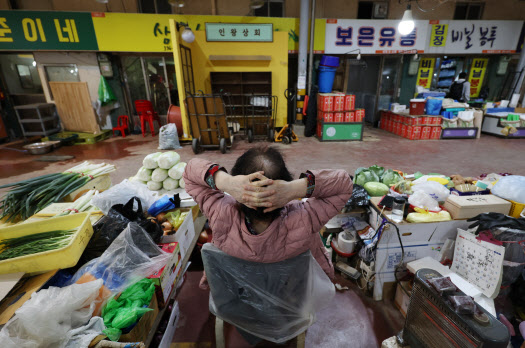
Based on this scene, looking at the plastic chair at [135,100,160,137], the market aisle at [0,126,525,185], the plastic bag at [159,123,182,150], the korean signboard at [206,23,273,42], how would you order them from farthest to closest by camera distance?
the plastic chair at [135,100,160,137]
the korean signboard at [206,23,273,42]
the plastic bag at [159,123,182,150]
the market aisle at [0,126,525,185]

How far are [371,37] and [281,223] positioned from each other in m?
8.68

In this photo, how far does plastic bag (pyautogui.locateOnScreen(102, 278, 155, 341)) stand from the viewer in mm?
1169

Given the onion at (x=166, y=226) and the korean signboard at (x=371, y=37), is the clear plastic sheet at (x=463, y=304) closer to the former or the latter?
the onion at (x=166, y=226)

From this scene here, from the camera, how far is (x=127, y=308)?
1262mm

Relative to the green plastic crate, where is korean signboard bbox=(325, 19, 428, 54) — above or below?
above

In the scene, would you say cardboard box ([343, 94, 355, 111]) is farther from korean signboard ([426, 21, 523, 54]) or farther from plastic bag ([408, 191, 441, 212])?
plastic bag ([408, 191, 441, 212])

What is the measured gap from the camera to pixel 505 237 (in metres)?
1.68

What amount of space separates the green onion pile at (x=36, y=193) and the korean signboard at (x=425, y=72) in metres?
10.3

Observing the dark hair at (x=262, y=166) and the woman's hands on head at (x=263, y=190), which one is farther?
the dark hair at (x=262, y=166)

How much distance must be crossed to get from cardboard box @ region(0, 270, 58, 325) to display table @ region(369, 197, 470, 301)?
218 centimetres

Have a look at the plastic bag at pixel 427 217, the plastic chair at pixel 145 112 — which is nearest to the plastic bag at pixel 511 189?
the plastic bag at pixel 427 217

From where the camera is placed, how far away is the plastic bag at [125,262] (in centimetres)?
142

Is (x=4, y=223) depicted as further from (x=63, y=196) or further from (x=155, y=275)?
(x=155, y=275)

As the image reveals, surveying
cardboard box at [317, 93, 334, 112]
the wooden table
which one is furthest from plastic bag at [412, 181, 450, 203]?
cardboard box at [317, 93, 334, 112]
